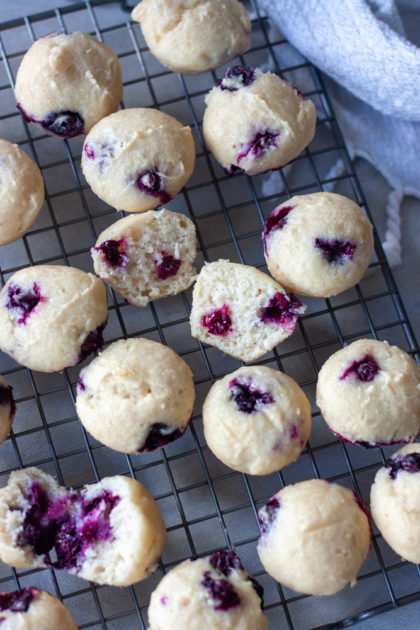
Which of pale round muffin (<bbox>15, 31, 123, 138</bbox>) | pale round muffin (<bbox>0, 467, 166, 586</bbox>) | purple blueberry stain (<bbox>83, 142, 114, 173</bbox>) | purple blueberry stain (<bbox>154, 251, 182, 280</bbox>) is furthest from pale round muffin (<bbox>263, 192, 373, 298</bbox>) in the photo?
pale round muffin (<bbox>0, 467, 166, 586</bbox>)

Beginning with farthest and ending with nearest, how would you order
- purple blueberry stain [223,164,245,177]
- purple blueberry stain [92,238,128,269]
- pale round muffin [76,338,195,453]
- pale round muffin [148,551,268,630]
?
purple blueberry stain [223,164,245,177] < purple blueberry stain [92,238,128,269] < pale round muffin [76,338,195,453] < pale round muffin [148,551,268,630]

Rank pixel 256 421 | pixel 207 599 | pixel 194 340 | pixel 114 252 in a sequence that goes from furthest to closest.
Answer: pixel 194 340
pixel 114 252
pixel 256 421
pixel 207 599

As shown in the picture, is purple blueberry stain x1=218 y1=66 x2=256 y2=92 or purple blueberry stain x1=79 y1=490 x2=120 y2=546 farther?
purple blueberry stain x1=218 y1=66 x2=256 y2=92

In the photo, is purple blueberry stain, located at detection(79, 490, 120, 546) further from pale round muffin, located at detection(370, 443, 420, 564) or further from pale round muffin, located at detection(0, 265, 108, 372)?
pale round muffin, located at detection(370, 443, 420, 564)

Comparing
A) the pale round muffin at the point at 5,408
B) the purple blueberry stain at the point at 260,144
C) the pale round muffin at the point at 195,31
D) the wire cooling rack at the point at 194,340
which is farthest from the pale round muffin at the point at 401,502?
the pale round muffin at the point at 195,31

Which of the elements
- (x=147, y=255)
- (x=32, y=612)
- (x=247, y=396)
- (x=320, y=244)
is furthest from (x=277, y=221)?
(x=32, y=612)

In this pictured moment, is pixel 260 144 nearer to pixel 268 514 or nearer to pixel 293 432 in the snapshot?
pixel 293 432

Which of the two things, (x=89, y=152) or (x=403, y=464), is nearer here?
(x=403, y=464)

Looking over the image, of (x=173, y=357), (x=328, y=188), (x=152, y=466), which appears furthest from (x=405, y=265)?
(x=152, y=466)
